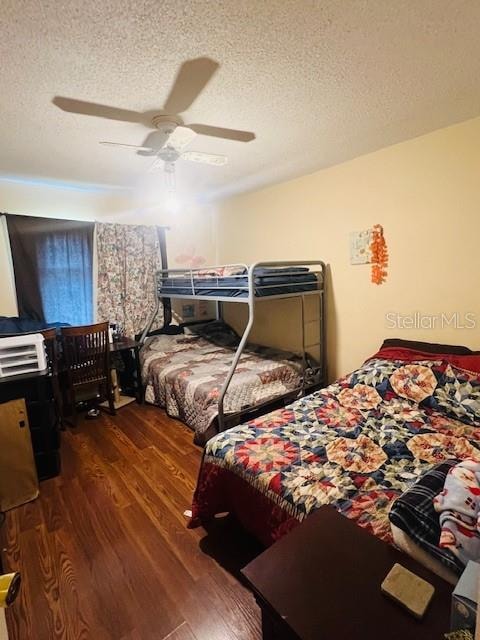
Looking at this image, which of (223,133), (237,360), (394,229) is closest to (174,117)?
(223,133)

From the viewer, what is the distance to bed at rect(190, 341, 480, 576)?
1.26 m

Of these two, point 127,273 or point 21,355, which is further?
point 127,273

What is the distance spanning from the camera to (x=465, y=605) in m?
0.57

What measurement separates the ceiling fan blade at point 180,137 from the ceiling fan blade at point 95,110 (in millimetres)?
216

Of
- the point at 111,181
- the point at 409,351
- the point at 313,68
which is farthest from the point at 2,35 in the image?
the point at 409,351

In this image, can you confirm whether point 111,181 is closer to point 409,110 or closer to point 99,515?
point 409,110

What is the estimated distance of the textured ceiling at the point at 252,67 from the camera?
1.05 meters

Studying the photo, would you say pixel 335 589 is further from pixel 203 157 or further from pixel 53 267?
pixel 53 267

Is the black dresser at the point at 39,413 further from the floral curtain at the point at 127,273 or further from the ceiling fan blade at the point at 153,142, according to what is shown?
the ceiling fan blade at the point at 153,142

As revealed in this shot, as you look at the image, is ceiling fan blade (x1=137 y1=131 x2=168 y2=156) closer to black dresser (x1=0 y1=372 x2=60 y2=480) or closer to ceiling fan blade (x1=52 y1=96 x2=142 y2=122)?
ceiling fan blade (x1=52 y1=96 x2=142 y2=122)

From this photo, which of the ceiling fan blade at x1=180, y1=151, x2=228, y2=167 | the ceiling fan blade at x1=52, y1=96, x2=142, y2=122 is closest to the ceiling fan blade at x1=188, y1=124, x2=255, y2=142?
the ceiling fan blade at x1=180, y1=151, x2=228, y2=167

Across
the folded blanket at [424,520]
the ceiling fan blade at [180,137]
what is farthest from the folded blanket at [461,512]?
the ceiling fan blade at [180,137]

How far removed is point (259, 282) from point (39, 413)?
1.75m

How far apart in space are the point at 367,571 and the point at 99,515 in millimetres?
1577
